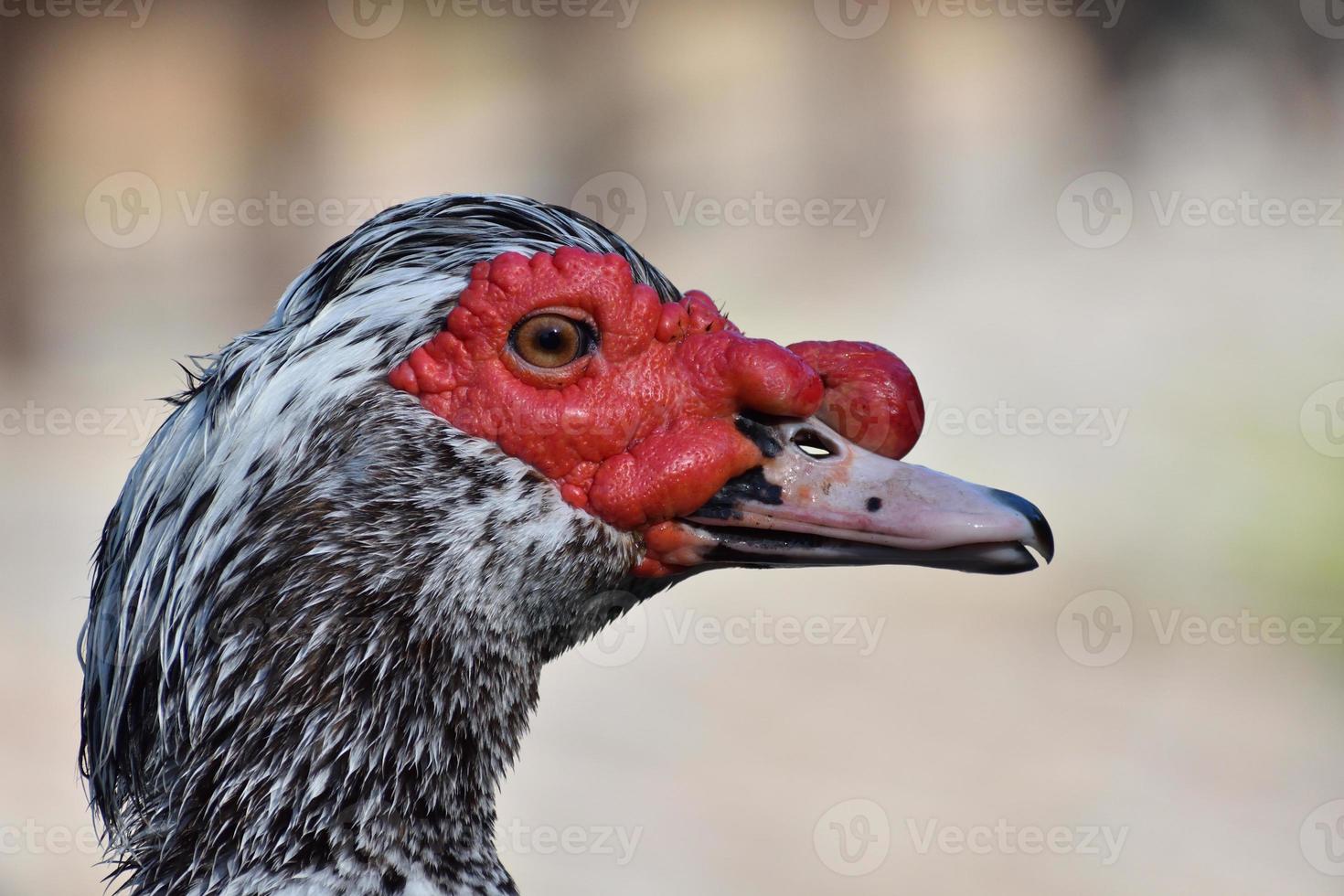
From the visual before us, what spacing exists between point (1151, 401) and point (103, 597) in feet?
22.5

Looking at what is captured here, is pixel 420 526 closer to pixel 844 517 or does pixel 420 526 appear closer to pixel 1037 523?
pixel 844 517

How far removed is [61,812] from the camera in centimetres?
527

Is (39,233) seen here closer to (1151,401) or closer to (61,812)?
(61,812)

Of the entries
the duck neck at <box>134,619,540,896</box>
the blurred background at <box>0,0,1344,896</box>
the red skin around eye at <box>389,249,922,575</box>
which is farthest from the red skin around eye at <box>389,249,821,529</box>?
the blurred background at <box>0,0,1344,896</box>

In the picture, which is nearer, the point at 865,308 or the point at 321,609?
the point at 321,609

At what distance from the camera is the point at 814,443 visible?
233 centimetres

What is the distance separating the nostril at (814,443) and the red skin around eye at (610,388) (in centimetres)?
5

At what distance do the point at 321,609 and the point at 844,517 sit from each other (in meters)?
0.90

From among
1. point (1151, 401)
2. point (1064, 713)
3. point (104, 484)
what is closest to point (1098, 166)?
point (1151, 401)

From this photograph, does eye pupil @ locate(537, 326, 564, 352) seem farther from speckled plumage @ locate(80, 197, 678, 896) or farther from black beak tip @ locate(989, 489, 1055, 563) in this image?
black beak tip @ locate(989, 489, 1055, 563)

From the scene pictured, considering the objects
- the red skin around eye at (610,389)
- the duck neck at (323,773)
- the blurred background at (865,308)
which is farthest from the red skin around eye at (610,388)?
the blurred background at (865,308)

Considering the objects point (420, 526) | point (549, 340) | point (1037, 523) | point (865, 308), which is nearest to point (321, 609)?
point (420, 526)

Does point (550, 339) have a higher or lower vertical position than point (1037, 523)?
higher

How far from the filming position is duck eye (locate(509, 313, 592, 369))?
7.32 ft
